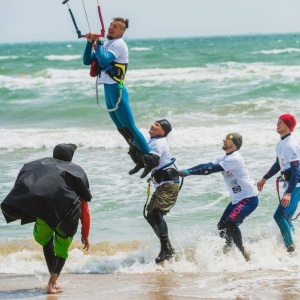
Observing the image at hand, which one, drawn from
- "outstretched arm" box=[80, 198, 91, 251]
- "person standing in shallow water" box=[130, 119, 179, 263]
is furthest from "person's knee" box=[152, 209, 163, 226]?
"outstretched arm" box=[80, 198, 91, 251]

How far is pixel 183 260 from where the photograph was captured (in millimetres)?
8859

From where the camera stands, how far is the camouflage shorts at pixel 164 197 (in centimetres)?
878

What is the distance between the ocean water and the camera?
9109 millimetres

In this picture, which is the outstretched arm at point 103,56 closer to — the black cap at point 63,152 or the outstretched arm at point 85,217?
the black cap at point 63,152

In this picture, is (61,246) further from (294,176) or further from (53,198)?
(294,176)

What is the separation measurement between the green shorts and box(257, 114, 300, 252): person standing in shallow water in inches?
104

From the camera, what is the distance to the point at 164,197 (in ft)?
28.9

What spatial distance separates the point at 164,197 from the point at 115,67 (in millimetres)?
1580

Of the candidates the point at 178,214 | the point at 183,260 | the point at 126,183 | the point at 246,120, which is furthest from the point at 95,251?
the point at 246,120

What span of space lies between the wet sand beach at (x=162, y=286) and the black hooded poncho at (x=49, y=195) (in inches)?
29.3

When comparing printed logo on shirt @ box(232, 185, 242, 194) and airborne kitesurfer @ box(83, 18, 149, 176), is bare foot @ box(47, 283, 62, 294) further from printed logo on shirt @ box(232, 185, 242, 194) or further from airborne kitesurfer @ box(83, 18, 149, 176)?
printed logo on shirt @ box(232, 185, 242, 194)

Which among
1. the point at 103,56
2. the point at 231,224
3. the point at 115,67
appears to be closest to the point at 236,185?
the point at 231,224

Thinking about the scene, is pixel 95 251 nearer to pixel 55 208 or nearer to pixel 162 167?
pixel 162 167

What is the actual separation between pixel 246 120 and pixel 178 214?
1165cm
